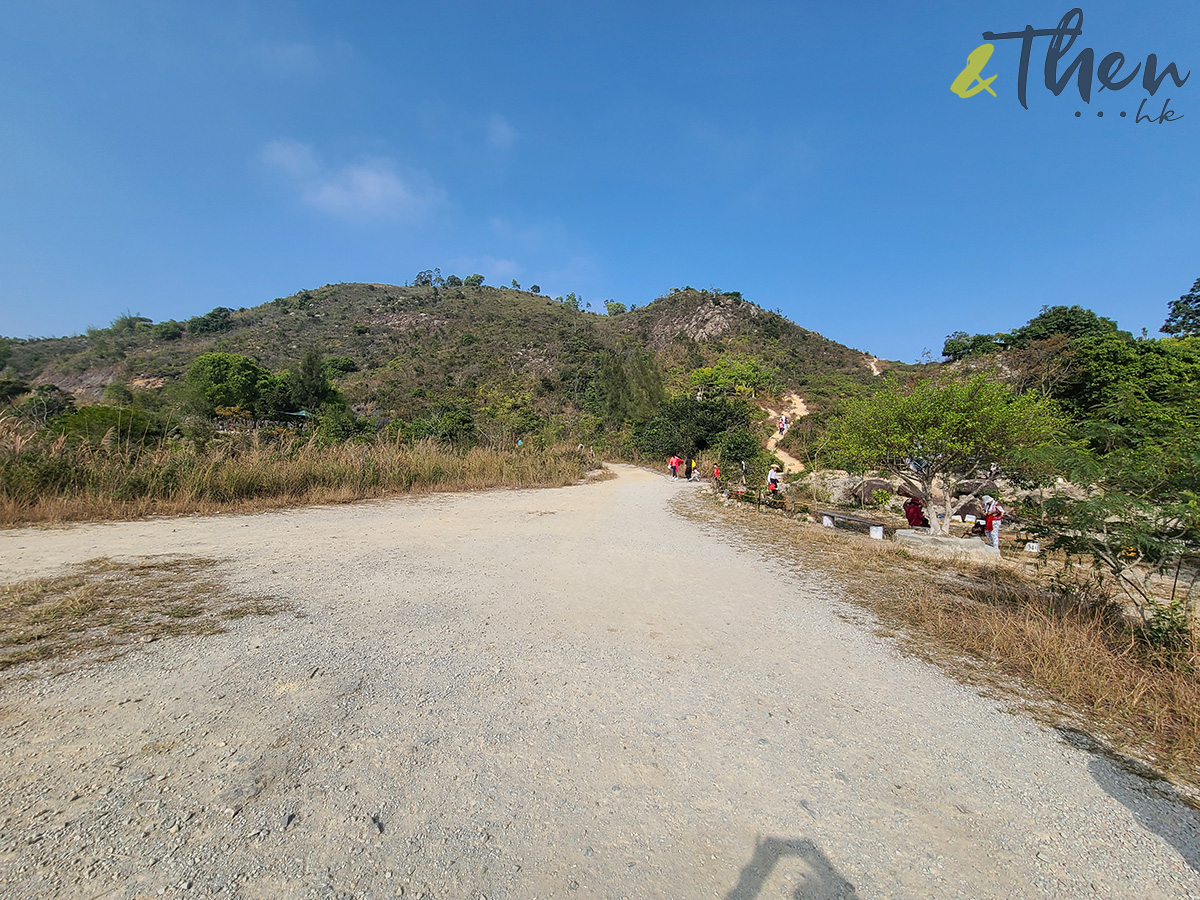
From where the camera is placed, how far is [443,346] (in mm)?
62812

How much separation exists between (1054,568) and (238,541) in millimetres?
11777

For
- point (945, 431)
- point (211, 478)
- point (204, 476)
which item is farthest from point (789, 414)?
point (204, 476)

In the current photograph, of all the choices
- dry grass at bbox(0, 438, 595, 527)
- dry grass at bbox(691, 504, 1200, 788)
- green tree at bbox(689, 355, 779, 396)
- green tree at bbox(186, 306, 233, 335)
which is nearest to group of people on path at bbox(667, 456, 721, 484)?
dry grass at bbox(0, 438, 595, 527)

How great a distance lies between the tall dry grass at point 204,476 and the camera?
719cm

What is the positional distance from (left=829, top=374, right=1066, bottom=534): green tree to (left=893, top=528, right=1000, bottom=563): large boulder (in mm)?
513

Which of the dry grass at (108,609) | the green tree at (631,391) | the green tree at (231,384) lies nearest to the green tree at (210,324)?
the green tree at (231,384)

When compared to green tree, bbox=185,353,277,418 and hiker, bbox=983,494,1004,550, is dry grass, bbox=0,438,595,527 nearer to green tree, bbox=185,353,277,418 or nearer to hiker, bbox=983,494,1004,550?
hiker, bbox=983,494,1004,550

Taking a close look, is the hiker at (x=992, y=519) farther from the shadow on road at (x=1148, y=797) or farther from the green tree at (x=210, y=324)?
the green tree at (x=210, y=324)

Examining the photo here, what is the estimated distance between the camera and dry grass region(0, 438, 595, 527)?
7168 millimetres

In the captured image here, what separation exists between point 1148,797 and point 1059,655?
1.40m

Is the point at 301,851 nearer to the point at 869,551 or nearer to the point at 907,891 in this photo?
the point at 907,891

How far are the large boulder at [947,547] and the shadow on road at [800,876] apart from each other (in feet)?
23.3

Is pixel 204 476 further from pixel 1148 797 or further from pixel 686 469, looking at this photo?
pixel 686 469

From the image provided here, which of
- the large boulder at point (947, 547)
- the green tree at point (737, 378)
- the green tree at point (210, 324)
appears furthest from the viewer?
the green tree at point (210, 324)
